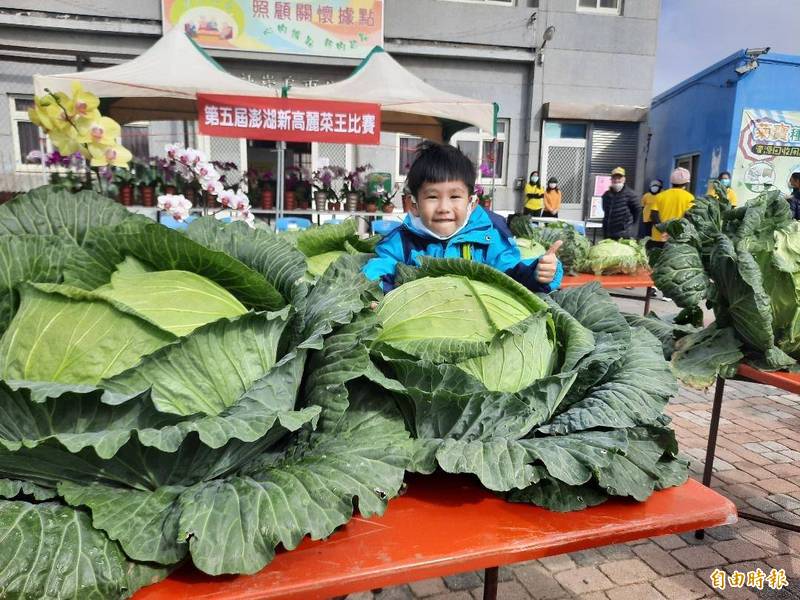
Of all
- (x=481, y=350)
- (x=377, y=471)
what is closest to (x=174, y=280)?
(x=377, y=471)

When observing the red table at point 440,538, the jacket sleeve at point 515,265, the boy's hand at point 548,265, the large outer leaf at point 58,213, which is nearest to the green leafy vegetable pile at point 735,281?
the jacket sleeve at point 515,265

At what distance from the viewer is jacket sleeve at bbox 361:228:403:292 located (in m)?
2.29

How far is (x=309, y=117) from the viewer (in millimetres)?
7086

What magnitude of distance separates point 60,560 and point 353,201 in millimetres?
8947

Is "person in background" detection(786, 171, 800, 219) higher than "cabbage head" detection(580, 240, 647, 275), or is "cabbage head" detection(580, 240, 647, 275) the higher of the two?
Answer: "person in background" detection(786, 171, 800, 219)

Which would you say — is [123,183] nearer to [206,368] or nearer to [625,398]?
[206,368]

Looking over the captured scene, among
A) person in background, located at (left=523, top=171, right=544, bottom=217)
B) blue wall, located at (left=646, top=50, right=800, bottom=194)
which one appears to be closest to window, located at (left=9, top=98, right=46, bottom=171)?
person in background, located at (left=523, top=171, right=544, bottom=217)

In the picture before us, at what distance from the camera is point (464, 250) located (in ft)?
7.91

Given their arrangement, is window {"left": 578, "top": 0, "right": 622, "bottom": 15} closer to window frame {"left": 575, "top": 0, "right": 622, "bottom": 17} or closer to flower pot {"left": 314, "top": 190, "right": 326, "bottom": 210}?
window frame {"left": 575, "top": 0, "right": 622, "bottom": 17}

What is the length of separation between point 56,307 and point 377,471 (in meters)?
0.91

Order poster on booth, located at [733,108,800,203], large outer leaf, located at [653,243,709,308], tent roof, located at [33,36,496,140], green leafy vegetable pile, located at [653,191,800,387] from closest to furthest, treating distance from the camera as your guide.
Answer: green leafy vegetable pile, located at [653,191,800,387] < large outer leaf, located at [653,243,709,308] < tent roof, located at [33,36,496,140] < poster on booth, located at [733,108,800,203]

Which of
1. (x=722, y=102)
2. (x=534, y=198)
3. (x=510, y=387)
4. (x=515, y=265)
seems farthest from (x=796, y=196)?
(x=510, y=387)

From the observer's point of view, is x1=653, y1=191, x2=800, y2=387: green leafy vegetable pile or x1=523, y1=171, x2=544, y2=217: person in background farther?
x1=523, y1=171, x2=544, y2=217: person in background

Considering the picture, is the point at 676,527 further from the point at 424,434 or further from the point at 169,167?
the point at 169,167
